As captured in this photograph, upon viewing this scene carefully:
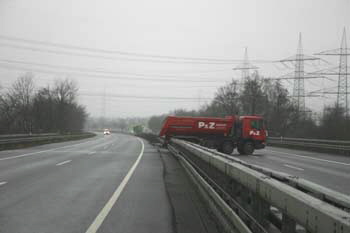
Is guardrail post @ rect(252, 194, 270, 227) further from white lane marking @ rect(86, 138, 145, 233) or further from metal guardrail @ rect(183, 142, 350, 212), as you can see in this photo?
white lane marking @ rect(86, 138, 145, 233)

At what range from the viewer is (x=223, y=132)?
110 ft

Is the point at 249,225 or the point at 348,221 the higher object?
the point at 348,221

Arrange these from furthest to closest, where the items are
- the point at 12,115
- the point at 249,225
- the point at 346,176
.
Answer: the point at 12,115 < the point at 346,176 < the point at 249,225

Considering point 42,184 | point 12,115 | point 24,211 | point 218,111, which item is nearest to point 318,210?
point 24,211

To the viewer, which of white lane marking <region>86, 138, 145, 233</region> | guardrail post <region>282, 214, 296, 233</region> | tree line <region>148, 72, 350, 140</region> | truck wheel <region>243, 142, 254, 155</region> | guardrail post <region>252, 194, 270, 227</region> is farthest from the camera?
tree line <region>148, 72, 350, 140</region>

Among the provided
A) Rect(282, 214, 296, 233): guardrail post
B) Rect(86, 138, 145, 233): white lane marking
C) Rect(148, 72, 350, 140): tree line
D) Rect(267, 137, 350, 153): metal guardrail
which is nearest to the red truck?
Rect(267, 137, 350, 153): metal guardrail

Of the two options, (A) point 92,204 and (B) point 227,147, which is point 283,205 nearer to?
(A) point 92,204

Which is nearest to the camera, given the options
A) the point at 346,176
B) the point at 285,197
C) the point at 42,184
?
the point at 285,197

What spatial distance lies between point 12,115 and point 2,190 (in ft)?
199

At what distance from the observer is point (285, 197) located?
3904mm

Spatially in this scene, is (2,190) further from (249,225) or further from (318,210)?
(318,210)

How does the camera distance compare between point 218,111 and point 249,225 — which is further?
point 218,111

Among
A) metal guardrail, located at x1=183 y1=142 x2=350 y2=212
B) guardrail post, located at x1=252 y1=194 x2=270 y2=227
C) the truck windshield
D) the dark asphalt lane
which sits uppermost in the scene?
the truck windshield

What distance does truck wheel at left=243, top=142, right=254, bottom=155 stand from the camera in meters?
31.6
